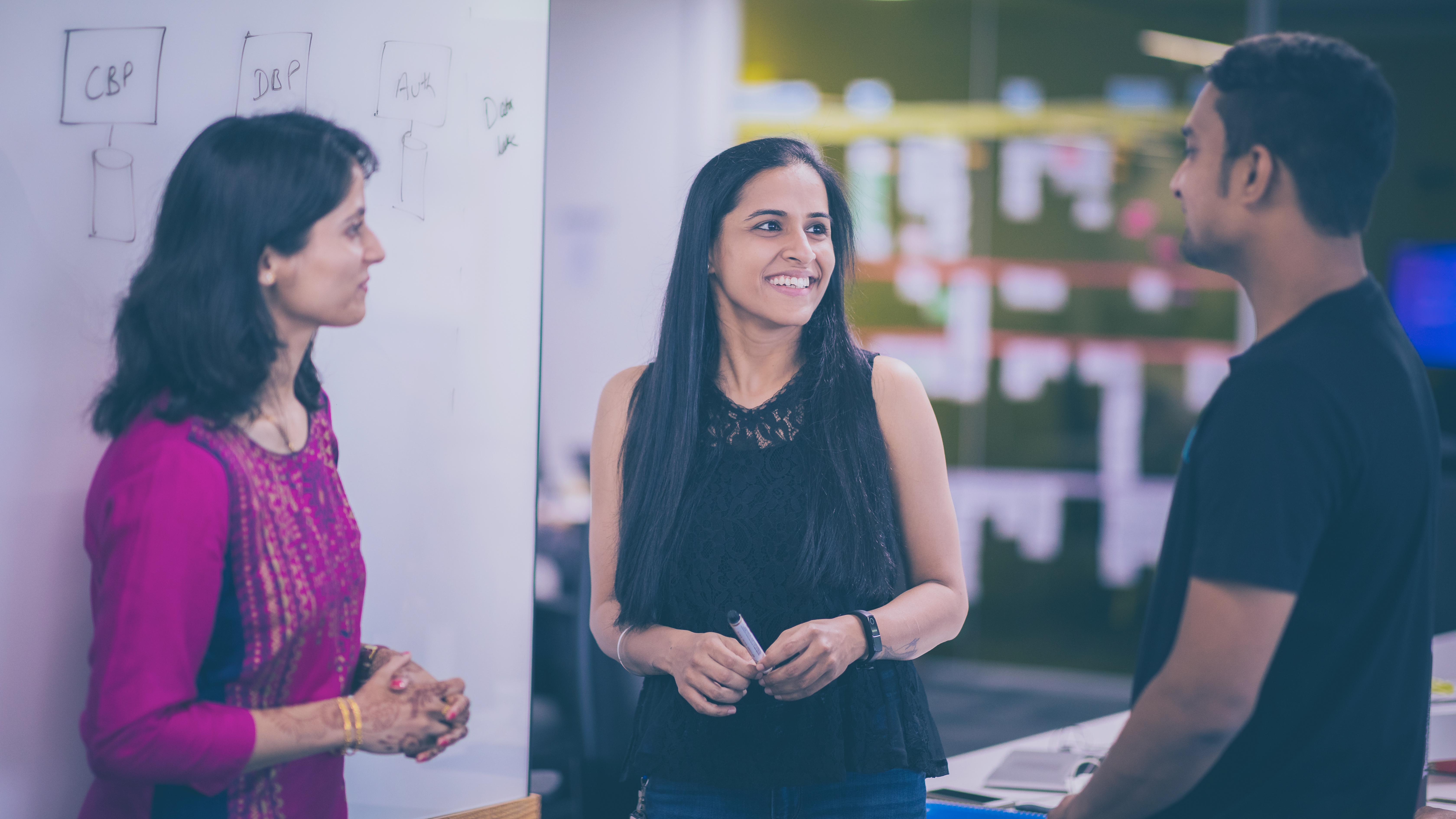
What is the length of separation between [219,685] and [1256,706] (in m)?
1.05

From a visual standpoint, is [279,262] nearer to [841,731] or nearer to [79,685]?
[79,685]

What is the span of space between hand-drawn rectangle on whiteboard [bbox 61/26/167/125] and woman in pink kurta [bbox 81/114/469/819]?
192 millimetres

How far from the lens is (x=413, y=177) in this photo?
1.53 metres

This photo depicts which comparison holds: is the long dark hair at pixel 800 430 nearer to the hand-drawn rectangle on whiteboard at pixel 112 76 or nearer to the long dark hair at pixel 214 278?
the long dark hair at pixel 214 278

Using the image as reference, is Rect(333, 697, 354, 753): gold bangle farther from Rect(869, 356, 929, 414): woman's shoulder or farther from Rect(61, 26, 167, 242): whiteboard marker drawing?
Rect(869, 356, 929, 414): woman's shoulder

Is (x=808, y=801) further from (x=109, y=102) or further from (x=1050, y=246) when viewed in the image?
(x=1050, y=246)

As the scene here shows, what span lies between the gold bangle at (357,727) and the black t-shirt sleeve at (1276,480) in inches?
34.4

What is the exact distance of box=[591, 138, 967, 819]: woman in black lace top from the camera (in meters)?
1.49

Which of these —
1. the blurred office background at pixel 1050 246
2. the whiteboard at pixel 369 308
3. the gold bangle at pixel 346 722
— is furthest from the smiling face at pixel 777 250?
the blurred office background at pixel 1050 246

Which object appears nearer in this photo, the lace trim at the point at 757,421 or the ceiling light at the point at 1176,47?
the lace trim at the point at 757,421

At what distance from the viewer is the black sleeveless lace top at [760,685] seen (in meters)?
1.49

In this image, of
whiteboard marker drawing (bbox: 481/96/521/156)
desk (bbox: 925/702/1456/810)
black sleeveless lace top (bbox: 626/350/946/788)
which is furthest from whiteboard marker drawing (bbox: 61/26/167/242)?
desk (bbox: 925/702/1456/810)

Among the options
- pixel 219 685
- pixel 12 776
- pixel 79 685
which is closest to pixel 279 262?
pixel 219 685

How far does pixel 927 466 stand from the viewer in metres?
1.63
